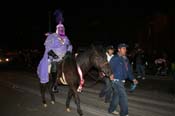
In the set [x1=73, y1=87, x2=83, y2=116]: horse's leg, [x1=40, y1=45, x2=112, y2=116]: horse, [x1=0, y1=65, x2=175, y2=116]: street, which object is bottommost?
[x1=0, y1=65, x2=175, y2=116]: street

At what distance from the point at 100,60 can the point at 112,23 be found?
46.6 m

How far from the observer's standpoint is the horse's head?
416 inches

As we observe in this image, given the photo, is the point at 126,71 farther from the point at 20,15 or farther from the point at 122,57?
the point at 20,15

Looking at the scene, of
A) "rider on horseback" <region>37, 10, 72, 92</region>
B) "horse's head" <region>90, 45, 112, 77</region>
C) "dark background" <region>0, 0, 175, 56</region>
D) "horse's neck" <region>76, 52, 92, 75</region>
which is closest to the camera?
"horse's head" <region>90, 45, 112, 77</region>

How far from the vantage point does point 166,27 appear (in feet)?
152

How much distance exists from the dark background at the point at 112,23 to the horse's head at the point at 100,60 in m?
24.4

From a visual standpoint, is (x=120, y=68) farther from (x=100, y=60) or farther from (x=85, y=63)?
(x=85, y=63)

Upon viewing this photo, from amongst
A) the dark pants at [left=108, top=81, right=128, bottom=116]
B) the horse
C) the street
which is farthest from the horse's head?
the street

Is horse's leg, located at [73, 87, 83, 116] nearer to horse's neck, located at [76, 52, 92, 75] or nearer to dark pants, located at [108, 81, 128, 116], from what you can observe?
horse's neck, located at [76, 52, 92, 75]

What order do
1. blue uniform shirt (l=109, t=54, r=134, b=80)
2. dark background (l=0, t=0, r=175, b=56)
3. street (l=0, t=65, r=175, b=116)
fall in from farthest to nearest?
dark background (l=0, t=0, r=175, b=56), street (l=0, t=65, r=175, b=116), blue uniform shirt (l=109, t=54, r=134, b=80)

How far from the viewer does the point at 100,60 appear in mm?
10766

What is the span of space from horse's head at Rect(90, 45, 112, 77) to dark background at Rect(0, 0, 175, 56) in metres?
24.4

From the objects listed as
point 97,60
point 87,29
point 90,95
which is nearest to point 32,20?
point 87,29

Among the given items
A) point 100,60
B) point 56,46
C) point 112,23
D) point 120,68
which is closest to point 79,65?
point 100,60
